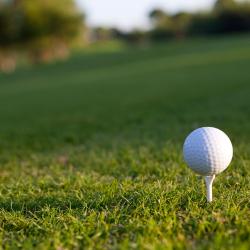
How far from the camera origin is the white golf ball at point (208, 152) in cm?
308

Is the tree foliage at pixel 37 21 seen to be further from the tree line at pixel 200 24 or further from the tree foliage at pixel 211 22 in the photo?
the tree line at pixel 200 24

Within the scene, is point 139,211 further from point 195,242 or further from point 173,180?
point 173,180

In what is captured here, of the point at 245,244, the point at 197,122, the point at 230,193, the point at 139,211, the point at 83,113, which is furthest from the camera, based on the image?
the point at 83,113

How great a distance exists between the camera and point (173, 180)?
13.4 feet

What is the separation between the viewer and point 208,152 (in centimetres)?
307

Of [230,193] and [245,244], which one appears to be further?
[230,193]

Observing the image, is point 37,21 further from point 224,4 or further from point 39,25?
point 224,4

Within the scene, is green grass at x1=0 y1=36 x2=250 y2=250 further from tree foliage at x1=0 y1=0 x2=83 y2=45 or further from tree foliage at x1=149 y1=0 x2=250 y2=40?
tree foliage at x1=149 y1=0 x2=250 y2=40

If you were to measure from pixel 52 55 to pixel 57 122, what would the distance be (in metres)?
42.6

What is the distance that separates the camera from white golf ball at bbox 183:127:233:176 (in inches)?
121

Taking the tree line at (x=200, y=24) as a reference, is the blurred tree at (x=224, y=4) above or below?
above

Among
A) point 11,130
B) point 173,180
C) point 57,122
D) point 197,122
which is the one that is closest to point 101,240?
point 173,180

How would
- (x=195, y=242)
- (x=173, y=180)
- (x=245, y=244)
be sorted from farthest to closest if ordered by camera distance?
1. (x=173, y=180)
2. (x=195, y=242)
3. (x=245, y=244)

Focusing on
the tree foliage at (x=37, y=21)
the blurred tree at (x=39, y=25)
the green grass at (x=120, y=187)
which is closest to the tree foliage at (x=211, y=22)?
the blurred tree at (x=39, y=25)
